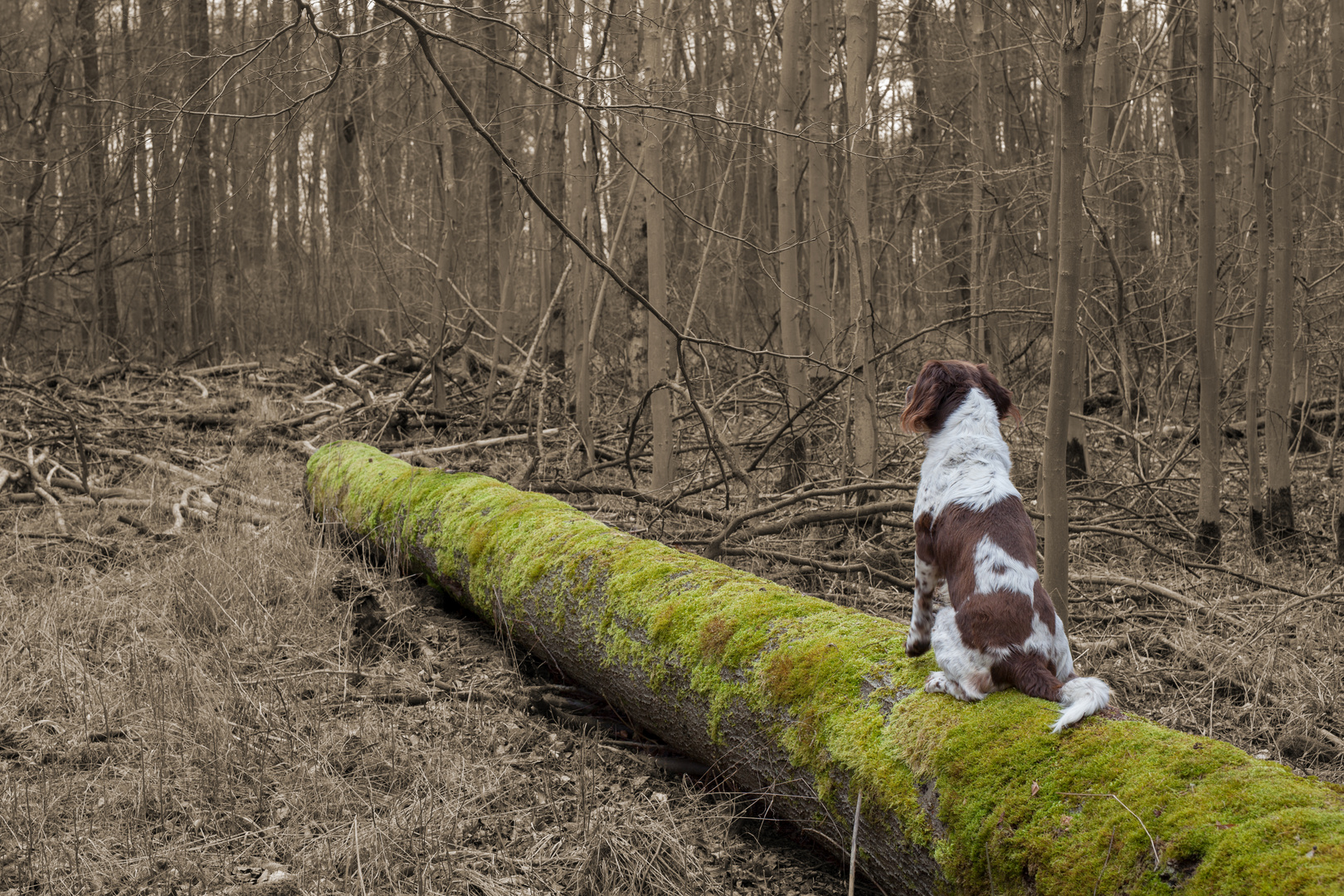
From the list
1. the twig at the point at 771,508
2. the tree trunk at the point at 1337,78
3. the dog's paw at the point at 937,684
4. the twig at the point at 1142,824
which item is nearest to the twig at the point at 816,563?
the twig at the point at 771,508

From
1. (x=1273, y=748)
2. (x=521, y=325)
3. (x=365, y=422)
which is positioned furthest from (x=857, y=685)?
(x=521, y=325)

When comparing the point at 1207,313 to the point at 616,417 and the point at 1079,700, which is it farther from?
the point at 616,417

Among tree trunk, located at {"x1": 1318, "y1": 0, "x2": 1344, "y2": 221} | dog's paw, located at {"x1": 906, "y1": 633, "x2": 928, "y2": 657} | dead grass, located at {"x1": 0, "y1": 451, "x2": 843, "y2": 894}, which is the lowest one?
dead grass, located at {"x1": 0, "y1": 451, "x2": 843, "y2": 894}

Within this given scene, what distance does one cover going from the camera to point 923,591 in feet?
8.93

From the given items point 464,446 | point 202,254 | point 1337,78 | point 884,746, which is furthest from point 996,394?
point 202,254

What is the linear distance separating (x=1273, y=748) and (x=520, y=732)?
3106 mm

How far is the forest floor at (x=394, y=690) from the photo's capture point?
2695 millimetres

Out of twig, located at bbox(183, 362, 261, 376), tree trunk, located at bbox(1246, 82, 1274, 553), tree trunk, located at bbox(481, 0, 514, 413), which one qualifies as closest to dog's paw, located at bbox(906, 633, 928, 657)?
tree trunk, located at bbox(1246, 82, 1274, 553)

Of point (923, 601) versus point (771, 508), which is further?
point (771, 508)

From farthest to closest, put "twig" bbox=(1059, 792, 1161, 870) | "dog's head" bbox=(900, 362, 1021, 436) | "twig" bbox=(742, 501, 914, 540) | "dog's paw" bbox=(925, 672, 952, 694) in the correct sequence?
1. "twig" bbox=(742, 501, 914, 540)
2. "dog's head" bbox=(900, 362, 1021, 436)
3. "dog's paw" bbox=(925, 672, 952, 694)
4. "twig" bbox=(1059, 792, 1161, 870)

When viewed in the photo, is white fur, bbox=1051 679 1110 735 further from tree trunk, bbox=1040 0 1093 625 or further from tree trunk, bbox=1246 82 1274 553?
tree trunk, bbox=1246 82 1274 553

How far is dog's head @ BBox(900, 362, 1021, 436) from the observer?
298cm

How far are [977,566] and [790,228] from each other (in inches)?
227

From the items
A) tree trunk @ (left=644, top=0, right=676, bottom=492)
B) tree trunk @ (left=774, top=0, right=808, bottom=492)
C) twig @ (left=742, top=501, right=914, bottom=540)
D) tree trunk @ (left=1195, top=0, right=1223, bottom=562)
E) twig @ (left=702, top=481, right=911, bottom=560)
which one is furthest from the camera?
tree trunk @ (left=774, top=0, right=808, bottom=492)
